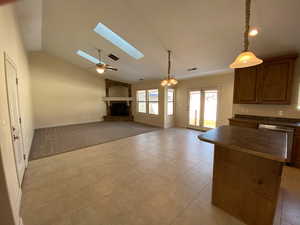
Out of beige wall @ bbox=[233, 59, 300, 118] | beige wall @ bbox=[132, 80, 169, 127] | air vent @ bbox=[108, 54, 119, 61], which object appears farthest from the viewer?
beige wall @ bbox=[132, 80, 169, 127]

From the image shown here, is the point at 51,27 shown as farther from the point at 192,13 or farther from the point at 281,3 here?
the point at 281,3

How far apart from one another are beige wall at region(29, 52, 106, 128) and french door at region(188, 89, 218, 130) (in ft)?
18.3

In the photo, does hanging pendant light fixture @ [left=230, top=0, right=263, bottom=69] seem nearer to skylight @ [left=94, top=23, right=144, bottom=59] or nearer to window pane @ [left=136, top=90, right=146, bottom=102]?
skylight @ [left=94, top=23, right=144, bottom=59]

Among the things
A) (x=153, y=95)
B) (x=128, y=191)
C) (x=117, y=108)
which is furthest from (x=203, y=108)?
(x=117, y=108)

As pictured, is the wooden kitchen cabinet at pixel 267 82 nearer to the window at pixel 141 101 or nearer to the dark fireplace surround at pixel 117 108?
the window at pixel 141 101

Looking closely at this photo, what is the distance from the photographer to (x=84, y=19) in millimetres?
3174

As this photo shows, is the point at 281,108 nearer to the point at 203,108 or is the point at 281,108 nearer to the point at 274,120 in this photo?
the point at 274,120

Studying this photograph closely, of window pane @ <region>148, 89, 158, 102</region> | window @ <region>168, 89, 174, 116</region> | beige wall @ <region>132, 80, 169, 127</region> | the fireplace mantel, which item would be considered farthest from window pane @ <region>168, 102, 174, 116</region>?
the fireplace mantel

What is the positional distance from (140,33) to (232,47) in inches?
87.5

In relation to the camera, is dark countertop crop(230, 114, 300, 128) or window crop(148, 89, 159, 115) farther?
window crop(148, 89, 159, 115)

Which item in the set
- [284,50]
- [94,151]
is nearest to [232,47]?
[284,50]

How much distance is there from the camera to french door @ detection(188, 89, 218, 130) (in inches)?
215

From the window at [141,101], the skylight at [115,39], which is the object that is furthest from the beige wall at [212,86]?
the skylight at [115,39]

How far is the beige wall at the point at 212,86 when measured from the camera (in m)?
5.01
